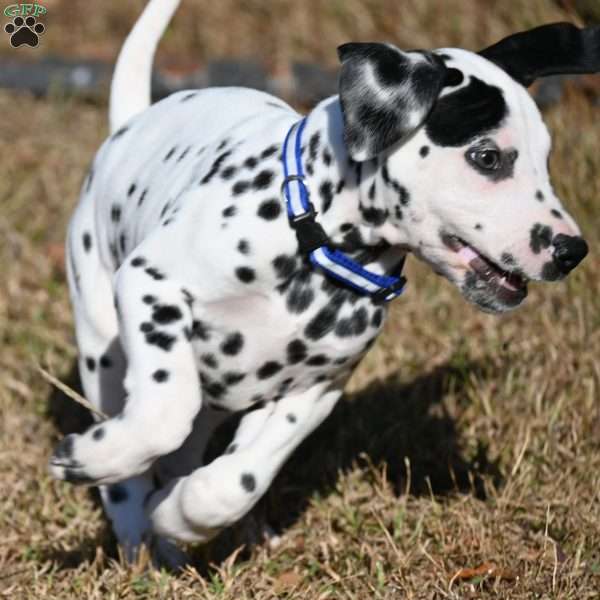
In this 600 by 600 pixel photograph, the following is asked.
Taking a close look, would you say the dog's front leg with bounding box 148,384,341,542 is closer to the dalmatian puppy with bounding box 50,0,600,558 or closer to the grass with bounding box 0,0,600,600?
the dalmatian puppy with bounding box 50,0,600,558

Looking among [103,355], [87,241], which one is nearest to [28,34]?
[87,241]

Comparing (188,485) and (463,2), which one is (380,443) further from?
(463,2)

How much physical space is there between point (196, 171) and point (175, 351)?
0.58 m

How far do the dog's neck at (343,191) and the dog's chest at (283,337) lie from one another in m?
0.14

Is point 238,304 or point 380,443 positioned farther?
point 380,443

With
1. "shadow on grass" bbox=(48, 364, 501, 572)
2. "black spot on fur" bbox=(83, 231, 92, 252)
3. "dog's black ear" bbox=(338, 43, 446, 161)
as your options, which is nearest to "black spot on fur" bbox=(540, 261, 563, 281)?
"dog's black ear" bbox=(338, 43, 446, 161)

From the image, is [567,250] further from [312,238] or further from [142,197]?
[142,197]

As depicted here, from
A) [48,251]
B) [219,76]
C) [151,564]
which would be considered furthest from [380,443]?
[219,76]

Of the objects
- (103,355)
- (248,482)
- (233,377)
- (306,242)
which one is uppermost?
(306,242)

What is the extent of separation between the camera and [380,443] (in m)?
4.96

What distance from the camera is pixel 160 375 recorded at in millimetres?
3529

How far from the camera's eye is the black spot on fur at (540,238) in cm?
331

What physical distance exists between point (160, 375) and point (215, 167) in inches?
24.5

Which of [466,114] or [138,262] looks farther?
[138,262]
